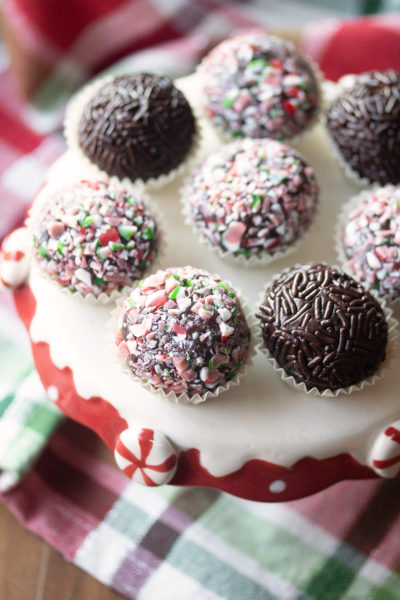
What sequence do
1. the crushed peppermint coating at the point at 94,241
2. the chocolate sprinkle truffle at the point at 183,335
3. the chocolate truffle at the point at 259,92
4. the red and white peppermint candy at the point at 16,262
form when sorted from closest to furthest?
the chocolate sprinkle truffle at the point at 183,335 < the crushed peppermint coating at the point at 94,241 < the red and white peppermint candy at the point at 16,262 < the chocolate truffle at the point at 259,92

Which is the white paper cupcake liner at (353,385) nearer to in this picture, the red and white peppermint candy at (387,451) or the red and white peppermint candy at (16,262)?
the red and white peppermint candy at (387,451)

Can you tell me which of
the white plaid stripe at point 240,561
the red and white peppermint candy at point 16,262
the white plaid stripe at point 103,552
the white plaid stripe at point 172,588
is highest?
the red and white peppermint candy at point 16,262

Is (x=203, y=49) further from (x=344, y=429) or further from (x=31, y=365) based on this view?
(x=344, y=429)

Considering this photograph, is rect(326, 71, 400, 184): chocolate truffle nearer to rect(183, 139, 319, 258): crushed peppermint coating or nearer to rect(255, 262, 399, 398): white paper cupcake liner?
rect(183, 139, 319, 258): crushed peppermint coating

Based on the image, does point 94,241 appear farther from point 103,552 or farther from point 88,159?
point 103,552

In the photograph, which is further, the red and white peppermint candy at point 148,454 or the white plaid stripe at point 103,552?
the white plaid stripe at point 103,552

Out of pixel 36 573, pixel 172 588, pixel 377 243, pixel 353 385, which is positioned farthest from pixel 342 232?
pixel 36 573

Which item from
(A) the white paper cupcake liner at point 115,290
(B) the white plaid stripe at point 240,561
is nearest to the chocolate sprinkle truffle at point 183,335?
(A) the white paper cupcake liner at point 115,290
